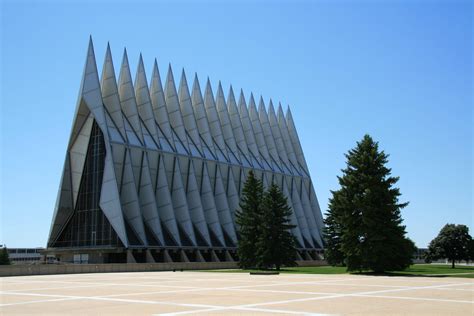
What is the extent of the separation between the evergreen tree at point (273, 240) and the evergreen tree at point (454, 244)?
23.4 m

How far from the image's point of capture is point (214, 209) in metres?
60.8

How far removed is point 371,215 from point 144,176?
26.6 meters

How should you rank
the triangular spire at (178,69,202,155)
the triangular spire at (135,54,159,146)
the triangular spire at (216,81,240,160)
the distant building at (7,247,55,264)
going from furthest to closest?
the distant building at (7,247,55,264) < the triangular spire at (216,81,240,160) < the triangular spire at (178,69,202,155) < the triangular spire at (135,54,159,146)

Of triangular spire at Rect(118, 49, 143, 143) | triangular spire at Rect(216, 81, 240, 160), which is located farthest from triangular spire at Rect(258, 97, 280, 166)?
triangular spire at Rect(118, 49, 143, 143)

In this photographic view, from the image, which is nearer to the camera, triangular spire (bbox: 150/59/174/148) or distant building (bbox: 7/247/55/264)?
triangular spire (bbox: 150/59/174/148)

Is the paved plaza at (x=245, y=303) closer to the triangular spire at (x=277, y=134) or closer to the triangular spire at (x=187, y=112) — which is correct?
the triangular spire at (x=187, y=112)

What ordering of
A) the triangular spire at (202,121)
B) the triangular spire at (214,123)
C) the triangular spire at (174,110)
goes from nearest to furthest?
the triangular spire at (174,110) → the triangular spire at (202,121) → the triangular spire at (214,123)

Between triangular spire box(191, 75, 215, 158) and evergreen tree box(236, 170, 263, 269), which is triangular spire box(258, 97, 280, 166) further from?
evergreen tree box(236, 170, 263, 269)

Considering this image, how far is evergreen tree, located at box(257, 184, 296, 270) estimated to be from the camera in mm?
43625

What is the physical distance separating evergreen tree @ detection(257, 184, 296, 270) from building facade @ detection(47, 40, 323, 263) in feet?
10.9

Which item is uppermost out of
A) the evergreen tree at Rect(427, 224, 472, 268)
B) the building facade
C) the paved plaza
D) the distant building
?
the building facade

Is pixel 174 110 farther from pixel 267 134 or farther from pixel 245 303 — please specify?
pixel 245 303

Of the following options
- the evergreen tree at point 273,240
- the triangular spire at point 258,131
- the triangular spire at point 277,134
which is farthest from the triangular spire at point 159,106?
the triangular spire at point 277,134

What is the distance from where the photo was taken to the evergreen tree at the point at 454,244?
5853 centimetres
